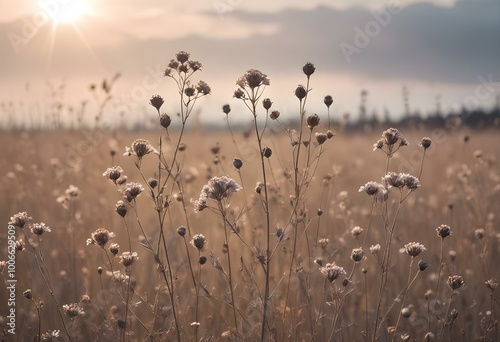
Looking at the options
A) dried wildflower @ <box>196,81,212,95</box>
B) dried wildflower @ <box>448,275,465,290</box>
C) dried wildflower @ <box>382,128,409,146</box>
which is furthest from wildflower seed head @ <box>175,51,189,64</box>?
dried wildflower @ <box>448,275,465,290</box>

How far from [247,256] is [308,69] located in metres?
1.87

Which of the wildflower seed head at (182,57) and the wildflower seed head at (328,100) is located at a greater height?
the wildflower seed head at (182,57)

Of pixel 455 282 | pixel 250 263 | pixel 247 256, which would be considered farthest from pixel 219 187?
pixel 247 256

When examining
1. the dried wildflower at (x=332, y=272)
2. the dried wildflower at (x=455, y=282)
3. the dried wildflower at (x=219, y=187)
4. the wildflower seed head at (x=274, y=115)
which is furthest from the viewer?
the wildflower seed head at (x=274, y=115)

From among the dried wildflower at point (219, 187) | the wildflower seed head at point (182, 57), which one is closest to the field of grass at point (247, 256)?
the dried wildflower at point (219, 187)

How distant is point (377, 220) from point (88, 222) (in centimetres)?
284

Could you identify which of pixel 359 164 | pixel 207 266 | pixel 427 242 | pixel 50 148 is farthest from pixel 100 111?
pixel 359 164

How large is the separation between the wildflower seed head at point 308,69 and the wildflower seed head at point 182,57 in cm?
61

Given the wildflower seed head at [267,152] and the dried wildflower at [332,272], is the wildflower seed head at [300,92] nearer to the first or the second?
the wildflower seed head at [267,152]

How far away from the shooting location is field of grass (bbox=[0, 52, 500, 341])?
8.84ft

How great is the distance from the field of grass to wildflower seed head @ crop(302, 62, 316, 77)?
0.76ft

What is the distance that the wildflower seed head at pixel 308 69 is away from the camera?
2.87 metres

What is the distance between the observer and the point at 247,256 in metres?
4.29

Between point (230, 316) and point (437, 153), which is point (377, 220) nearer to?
point (230, 316)
